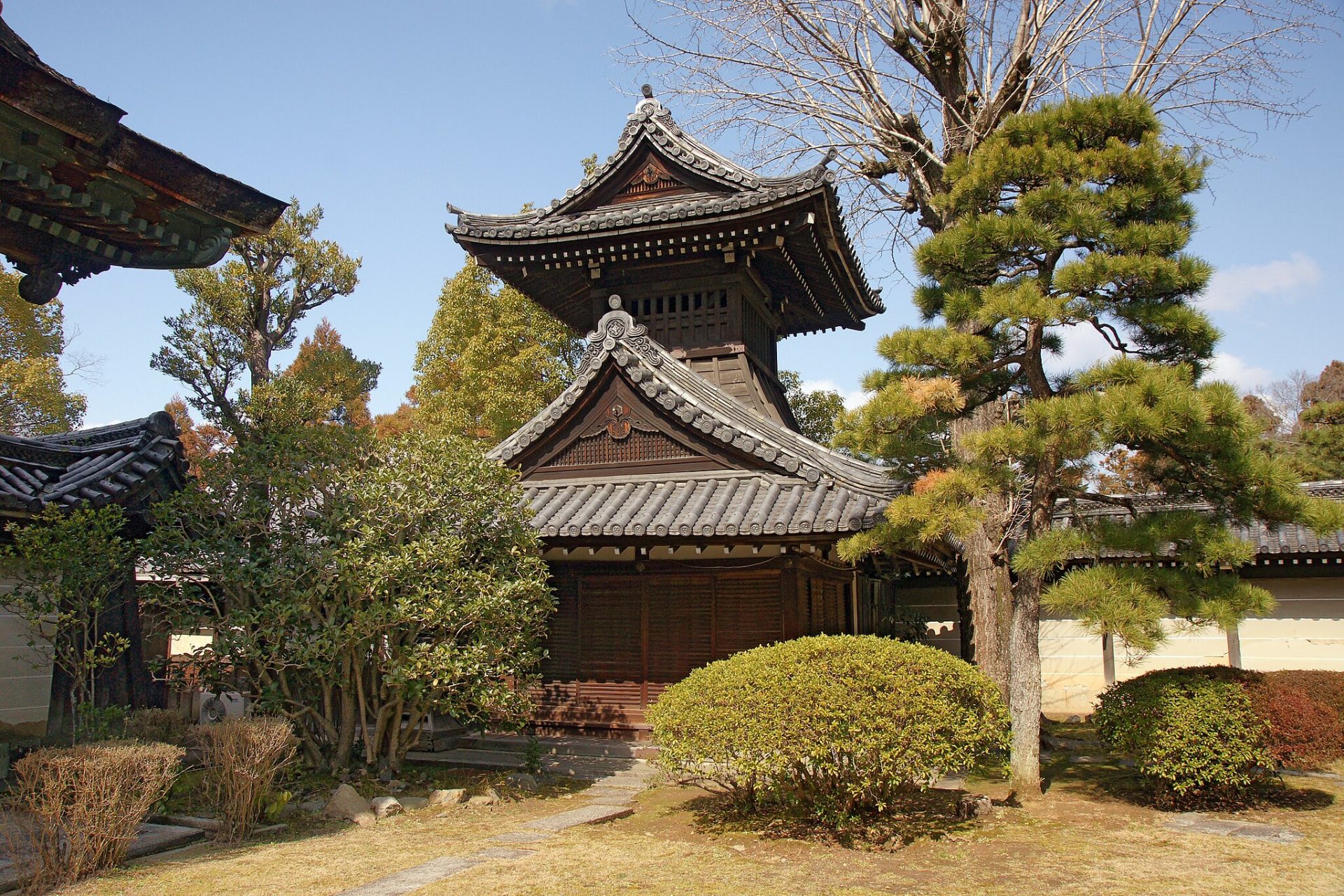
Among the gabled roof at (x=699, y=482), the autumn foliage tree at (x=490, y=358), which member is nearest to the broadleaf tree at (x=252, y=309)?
the autumn foliage tree at (x=490, y=358)

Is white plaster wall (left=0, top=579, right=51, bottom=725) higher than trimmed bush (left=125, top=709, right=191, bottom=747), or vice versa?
white plaster wall (left=0, top=579, right=51, bottom=725)

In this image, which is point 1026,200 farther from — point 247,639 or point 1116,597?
point 247,639

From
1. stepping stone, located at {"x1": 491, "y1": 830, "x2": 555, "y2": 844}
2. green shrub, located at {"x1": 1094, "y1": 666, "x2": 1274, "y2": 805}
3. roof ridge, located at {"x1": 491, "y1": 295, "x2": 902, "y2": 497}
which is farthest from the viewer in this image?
roof ridge, located at {"x1": 491, "y1": 295, "x2": 902, "y2": 497}

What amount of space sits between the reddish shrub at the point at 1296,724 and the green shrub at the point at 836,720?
9.67 feet

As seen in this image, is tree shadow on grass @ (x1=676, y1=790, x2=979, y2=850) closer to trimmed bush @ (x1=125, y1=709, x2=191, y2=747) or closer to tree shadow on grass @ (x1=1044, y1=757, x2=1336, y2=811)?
tree shadow on grass @ (x1=1044, y1=757, x2=1336, y2=811)

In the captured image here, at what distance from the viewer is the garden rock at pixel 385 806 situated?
8516mm

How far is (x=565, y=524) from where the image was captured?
1176 centimetres

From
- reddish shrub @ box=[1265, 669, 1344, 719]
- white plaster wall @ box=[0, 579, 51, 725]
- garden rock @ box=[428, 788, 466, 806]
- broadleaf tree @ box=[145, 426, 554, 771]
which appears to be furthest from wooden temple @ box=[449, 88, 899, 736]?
reddish shrub @ box=[1265, 669, 1344, 719]

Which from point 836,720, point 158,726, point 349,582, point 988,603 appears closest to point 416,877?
point 349,582

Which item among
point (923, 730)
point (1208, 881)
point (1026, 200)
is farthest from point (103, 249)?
point (1208, 881)

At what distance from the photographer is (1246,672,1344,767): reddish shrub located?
29.1 feet

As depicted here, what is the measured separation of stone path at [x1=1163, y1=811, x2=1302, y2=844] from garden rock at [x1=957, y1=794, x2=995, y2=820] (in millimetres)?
1533

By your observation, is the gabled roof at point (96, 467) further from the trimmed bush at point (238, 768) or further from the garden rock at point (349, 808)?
the garden rock at point (349, 808)

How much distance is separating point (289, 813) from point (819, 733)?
499 cm
